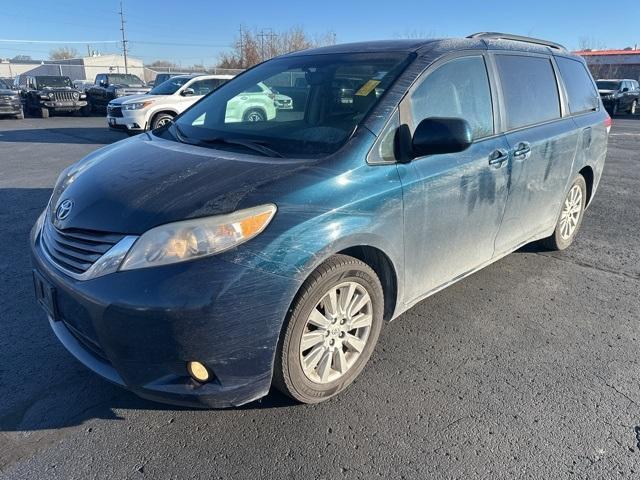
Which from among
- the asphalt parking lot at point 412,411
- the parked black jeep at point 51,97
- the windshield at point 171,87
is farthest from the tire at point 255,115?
the parked black jeep at point 51,97

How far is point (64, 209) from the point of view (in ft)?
8.36

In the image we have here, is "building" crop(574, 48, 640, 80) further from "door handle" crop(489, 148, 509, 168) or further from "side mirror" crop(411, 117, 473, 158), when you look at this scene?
"side mirror" crop(411, 117, 473, 158)

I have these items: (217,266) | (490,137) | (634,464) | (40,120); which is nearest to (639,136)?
(490,137)

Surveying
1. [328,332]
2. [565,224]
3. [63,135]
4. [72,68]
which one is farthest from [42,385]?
[72,68]

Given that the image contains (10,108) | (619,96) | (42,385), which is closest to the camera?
(42,385)

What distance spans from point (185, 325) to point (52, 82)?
23281 millimetres

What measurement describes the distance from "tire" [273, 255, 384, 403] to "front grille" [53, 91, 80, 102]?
2173 cm

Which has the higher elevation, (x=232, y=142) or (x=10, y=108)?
(x=232, y=142)

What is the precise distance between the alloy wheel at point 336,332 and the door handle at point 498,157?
1330 millimetres

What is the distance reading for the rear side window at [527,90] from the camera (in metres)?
3.54

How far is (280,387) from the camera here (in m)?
2.44

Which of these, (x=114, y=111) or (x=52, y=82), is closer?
(x=114, y=111)

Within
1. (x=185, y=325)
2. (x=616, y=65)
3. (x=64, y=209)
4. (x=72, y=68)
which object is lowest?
(x=185, y=325)

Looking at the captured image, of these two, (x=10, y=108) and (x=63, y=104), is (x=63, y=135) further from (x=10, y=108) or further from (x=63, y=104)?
(x=63, y=104)
